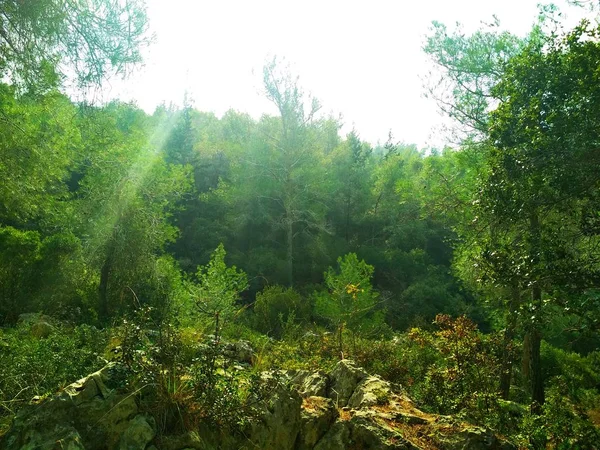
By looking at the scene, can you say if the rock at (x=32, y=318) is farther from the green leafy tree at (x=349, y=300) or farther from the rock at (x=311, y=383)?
the green leafy tree at (x=349, y=300)

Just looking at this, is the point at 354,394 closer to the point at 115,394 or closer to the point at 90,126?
the point at 115,394

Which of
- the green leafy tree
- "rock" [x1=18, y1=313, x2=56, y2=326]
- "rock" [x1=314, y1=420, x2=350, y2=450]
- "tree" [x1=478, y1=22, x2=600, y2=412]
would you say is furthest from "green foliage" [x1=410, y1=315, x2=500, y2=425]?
"rock" [x1=18, y1=313, x2=56, y2=326]

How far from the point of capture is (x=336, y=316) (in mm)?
14391

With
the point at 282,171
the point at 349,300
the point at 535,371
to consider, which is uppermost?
the point at 282,171

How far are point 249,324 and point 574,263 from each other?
40.1 feet

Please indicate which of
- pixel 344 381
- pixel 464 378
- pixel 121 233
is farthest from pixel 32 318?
pixel 464 378

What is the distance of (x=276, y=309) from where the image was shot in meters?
16.8

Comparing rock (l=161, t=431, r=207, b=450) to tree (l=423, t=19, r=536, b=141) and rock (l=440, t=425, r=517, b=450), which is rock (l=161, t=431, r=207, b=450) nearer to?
rock (l=440, t=425, r=517, b=450)

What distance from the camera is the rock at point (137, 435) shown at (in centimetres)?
362

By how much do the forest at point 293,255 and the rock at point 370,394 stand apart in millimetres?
847

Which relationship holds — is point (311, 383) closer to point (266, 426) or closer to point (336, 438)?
point (336, 438)

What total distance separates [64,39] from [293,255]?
69.5ft

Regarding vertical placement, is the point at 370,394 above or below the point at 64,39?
below

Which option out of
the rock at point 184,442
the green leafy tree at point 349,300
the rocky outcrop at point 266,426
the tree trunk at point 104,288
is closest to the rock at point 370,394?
the rocky outcrop at point 266,426
